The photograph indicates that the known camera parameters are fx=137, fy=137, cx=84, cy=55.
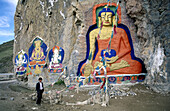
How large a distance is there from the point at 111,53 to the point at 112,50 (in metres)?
0.16

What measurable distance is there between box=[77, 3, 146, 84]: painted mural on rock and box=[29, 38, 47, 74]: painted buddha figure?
9.96ft

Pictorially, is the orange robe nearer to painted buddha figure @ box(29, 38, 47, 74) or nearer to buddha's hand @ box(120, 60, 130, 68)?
buddha's hand @ box(120, 60, 130, 68)

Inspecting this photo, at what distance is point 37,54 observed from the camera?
884 centimetres

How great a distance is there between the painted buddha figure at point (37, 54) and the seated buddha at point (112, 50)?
3065 millimetres

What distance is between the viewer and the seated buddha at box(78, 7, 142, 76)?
650 cm

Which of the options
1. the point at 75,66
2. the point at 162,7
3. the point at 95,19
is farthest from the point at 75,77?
the point at 162,7

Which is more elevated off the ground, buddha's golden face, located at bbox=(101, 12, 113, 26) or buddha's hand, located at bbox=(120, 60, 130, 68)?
buddha's golden face, located at bbox=(101, 12, 113, 26)

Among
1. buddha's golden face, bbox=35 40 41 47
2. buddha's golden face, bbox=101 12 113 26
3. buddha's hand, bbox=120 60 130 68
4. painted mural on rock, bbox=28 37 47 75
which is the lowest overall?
buddha's hand, bbox=120 60 130 68

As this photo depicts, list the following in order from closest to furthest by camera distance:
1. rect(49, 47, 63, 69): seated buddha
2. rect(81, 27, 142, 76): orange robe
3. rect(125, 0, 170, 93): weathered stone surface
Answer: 1. rect(125, 0, 170, 93): weathered stone surface
2. rect(81, 27, 142, 76): orange robe
3. rect(49, 47, 63, 69): seated buddha

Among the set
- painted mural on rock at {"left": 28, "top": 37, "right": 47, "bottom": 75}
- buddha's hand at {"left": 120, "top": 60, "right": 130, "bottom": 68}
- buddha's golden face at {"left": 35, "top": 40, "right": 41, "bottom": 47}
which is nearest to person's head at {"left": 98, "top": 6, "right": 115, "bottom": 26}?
buddha's hand at {"left": 120, "top": 60, "right": 130, "bottom": 68}

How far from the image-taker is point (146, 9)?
19.7 feet

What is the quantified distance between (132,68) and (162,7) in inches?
113

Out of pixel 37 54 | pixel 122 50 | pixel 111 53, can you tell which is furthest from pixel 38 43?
pixel 122 50

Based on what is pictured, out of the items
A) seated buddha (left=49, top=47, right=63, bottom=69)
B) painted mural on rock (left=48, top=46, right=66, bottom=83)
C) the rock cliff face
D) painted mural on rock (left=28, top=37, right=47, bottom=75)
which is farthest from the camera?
painted mural on rock (left=28, top=37, right=47, bottom=75)
